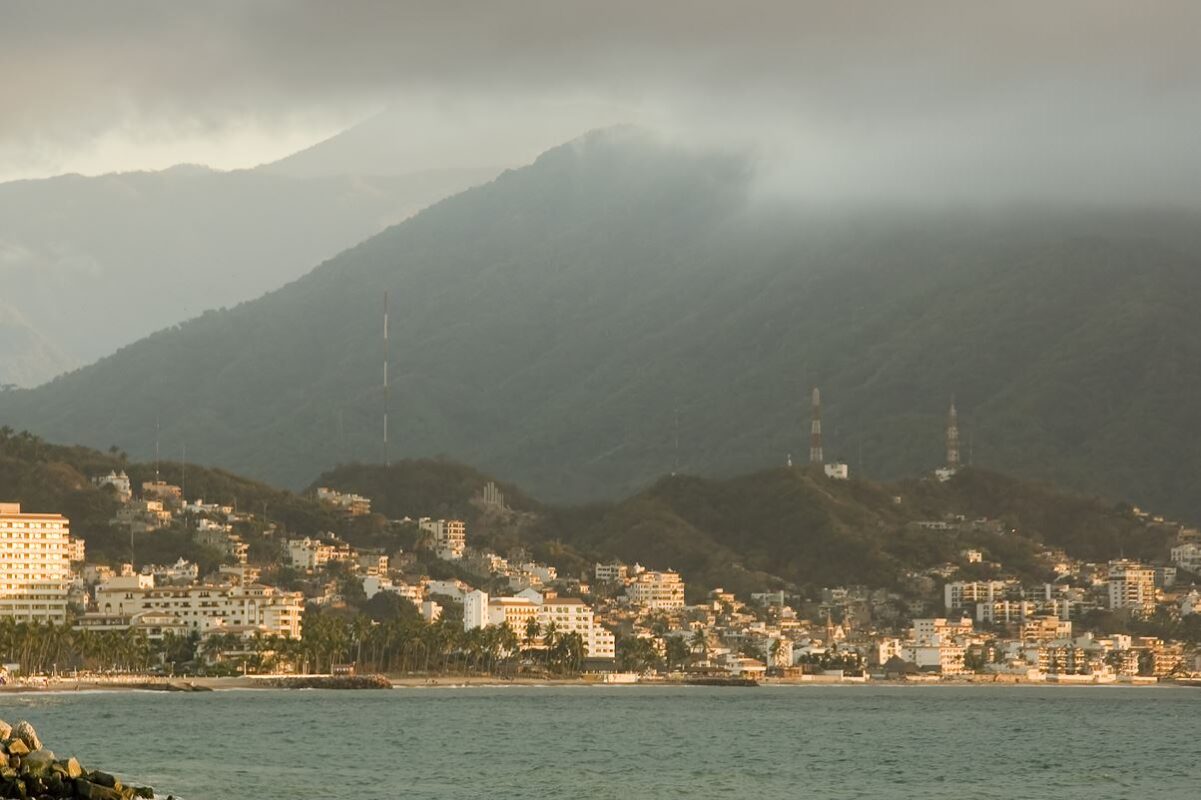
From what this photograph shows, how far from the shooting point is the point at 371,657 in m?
196

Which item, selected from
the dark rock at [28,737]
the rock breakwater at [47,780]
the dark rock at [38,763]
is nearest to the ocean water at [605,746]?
the dark rock at [28,737]

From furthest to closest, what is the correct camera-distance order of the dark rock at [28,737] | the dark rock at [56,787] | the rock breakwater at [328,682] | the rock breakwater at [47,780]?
the rock breakwater at [328,682] → the dark rock at [28,737] → the dark rock at [56,787] → the rock breakwater at [47,780]

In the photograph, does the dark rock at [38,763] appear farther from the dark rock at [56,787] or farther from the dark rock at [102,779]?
the dark rock at [102,779]

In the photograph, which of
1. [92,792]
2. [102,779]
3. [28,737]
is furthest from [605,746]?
[92,792]

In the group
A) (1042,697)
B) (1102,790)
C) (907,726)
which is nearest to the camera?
(1102,790)

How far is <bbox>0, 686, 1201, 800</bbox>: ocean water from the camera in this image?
8894cm

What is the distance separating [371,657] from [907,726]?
68.1 meters

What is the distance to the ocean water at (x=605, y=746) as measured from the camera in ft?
292

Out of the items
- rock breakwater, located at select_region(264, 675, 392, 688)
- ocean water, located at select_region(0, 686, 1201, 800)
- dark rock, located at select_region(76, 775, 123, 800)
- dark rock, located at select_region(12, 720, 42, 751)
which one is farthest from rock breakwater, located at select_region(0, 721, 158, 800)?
rock breakwater, located at select_region(264, 675, 392, 688)

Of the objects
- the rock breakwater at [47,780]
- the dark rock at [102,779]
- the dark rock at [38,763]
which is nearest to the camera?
the rock breakwater at [47,780]

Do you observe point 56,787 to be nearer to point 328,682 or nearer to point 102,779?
point 102,779

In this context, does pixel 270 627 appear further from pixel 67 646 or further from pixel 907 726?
pixel 907 726

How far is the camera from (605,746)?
11250cm

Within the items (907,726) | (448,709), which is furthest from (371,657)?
(907,726)
